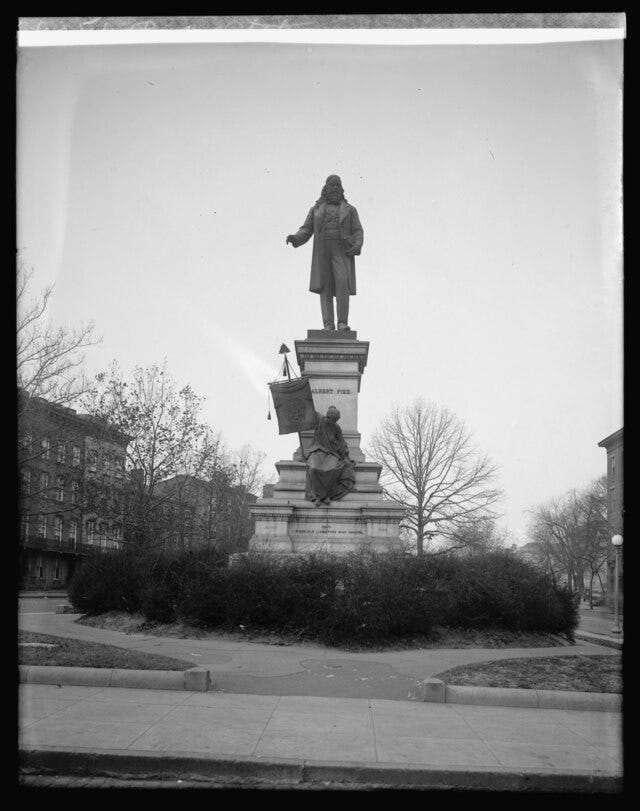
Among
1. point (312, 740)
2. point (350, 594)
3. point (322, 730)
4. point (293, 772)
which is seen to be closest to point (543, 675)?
point (350, 594)

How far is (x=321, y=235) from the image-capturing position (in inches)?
872

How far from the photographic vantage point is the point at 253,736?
7047mm

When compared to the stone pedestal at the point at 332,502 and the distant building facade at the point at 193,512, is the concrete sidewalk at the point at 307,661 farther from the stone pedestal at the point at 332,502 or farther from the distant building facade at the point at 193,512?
the distant building facade at the point at 193,512

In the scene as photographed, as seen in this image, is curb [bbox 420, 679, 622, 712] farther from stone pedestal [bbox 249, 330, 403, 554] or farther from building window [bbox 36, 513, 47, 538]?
building window [bbox 36, 513, 47, 538]

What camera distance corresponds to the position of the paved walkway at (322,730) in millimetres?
6484

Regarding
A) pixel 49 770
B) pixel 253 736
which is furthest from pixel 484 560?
pixel 49 770

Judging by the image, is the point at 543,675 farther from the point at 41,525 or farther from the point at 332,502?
the point at 41,525

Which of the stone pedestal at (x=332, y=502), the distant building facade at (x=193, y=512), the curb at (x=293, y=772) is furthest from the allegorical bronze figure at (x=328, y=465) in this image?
the curb at (x=293, y=772)

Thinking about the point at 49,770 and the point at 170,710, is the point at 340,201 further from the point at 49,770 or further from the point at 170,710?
the point at 49,770

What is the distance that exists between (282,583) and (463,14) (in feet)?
32.2

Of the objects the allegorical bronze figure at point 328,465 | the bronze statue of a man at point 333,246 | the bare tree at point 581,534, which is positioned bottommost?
the bare tree at point 581,534

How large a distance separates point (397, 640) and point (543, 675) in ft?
11.3

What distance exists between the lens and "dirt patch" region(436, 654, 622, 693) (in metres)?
9.69

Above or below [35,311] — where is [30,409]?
below
